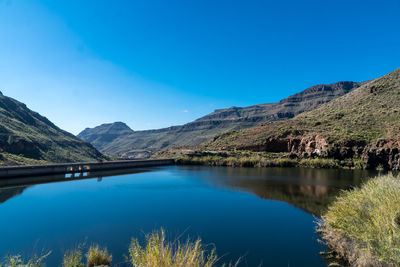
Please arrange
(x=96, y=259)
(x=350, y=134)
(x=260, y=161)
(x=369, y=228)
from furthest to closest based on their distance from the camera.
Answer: (x=260, y=161)
(x=350, y=134)
(x=96, y=259)
(x=369, y=228)

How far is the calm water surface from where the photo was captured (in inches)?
238

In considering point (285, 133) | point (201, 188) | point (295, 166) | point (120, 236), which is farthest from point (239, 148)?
point (120, 236)

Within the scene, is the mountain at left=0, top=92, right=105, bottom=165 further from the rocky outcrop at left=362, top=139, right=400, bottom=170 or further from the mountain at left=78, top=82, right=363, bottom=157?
the rocky outcrop at left=362, top=139, right=400, bottom=170

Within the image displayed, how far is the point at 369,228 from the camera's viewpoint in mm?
4500

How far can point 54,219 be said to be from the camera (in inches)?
342

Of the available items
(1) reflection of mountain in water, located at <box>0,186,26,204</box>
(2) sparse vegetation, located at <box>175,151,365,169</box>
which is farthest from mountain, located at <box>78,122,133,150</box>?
(1) reflection of mountain in water, located at <box>0,186,26,204</box>

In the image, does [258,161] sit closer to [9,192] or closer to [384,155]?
[384,155]

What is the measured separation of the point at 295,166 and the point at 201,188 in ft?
61.9

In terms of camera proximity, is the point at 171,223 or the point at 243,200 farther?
the point at 243,200

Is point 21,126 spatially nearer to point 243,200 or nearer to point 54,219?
point 54,219

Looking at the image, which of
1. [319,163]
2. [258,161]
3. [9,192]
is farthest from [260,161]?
[9,192]

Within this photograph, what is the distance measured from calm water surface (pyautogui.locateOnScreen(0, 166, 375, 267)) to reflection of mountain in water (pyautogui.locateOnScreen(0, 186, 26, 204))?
0.01 meters

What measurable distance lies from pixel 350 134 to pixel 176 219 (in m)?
31.0

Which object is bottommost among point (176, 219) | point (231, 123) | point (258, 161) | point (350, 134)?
point (176, 219)
